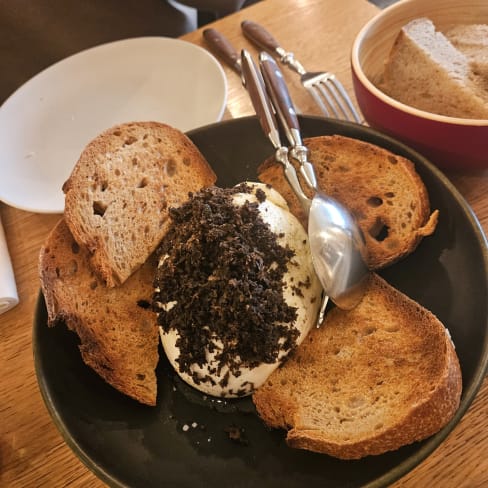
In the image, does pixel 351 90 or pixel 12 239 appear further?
pixel 351 90

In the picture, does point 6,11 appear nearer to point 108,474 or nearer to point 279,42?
point 279,42

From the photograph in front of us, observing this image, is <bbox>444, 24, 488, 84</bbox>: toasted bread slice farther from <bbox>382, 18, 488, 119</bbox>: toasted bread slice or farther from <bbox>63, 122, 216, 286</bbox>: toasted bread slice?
<bbox>63, 122, 216, 286</bbox>: toasted bread slice

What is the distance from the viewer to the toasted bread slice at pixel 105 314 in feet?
3.05

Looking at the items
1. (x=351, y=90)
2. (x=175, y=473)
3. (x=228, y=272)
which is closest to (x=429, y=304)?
(x=228, y=272)

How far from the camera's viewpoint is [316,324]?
0.95 metres

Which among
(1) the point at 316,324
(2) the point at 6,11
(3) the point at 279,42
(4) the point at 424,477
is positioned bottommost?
(4) the point at 424,477

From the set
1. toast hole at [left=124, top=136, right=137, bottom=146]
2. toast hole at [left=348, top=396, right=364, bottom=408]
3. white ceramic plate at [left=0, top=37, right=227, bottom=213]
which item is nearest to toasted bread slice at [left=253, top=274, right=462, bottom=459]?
toast hole at [left=348, top=396, right=364, bottom=408]

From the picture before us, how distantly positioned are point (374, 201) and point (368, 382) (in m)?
0.42

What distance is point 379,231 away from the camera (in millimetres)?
1027

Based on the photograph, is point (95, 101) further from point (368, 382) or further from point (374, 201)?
point (368, 382)

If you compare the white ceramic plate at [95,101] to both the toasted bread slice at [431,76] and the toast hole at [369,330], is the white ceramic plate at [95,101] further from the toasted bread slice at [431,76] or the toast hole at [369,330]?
the toast hole at [369,330]

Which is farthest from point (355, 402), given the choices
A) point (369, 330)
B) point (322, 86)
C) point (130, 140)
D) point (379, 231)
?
point (322, 86)

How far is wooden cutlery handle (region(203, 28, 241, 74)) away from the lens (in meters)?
1.60

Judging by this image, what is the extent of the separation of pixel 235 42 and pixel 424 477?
1.49 meters
